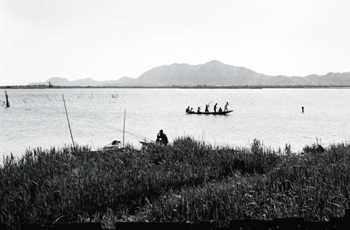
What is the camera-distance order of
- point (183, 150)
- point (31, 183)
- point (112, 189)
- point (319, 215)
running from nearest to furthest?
point (319, 215), point (112, 189), point (31, 183), point (183, 150)

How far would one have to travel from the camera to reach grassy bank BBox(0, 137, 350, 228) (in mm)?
6531

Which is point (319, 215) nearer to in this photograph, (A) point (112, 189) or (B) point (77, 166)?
(A) point (112, 189)

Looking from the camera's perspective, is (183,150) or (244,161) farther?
(183,150)

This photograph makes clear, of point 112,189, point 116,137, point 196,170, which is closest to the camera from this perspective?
point 112,189

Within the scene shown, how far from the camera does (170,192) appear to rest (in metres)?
8.56

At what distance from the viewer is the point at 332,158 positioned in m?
11.8

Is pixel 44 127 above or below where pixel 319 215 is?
below

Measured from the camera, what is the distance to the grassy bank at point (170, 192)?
6.53 metres

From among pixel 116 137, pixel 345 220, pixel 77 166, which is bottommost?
pixel 116 137

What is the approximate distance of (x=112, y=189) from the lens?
832 centimetres

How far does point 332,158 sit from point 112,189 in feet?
29.1

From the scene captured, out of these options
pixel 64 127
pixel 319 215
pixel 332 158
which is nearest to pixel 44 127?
pixel 64 127

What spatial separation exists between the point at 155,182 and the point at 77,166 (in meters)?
4.19

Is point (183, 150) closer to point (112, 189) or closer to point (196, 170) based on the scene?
point (196, 170)
